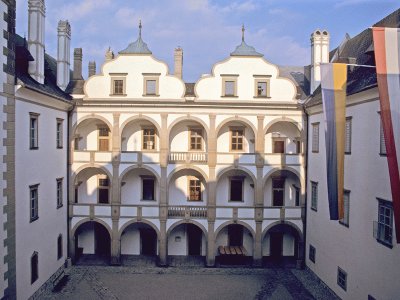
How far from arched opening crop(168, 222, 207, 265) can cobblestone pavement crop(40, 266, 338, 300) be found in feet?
7.18

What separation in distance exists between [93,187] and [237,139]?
1051cm

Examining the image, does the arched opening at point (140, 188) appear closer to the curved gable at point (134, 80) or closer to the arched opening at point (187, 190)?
the arched opening at point (187, 190)

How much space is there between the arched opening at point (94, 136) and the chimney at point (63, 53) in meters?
2.95

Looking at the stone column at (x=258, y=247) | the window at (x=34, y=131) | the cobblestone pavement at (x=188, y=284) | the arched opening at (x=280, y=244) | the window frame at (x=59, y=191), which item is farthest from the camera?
the arched opening at (x=280, y=244)

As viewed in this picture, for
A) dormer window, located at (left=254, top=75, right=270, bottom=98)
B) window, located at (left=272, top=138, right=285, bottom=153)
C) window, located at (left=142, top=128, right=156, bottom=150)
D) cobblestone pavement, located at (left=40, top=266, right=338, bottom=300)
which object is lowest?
cobblestone pavement, located at (left=40, top=266, right=338, bottom=300)

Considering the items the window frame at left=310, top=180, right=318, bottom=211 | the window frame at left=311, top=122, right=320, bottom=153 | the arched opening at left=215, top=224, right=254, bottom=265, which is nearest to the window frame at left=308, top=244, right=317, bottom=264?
the window frame at left=310, top=180, right=318, bottom=211

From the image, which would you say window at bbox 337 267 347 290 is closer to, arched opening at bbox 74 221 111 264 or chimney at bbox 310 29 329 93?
chimney at bbox 310 29 329 93

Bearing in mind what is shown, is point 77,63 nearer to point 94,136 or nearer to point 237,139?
point 94,136

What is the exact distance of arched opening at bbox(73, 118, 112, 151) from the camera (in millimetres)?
22484

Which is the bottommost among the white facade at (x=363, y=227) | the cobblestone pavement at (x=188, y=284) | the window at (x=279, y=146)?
the cobblestone pavement at (x=188, y=284)

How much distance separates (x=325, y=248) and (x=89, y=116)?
16.3 metres

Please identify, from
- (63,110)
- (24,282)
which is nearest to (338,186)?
(24,282)

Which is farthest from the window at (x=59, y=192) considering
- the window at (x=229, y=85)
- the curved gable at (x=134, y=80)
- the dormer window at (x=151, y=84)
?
the window at (x=229, y=85)

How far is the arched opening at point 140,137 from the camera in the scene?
73.7 ft
